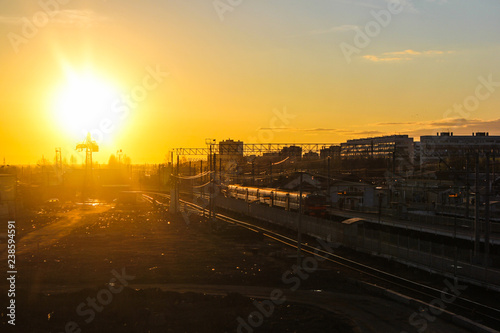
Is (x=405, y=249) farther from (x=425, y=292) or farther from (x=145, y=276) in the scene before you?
(x=145, y=276)

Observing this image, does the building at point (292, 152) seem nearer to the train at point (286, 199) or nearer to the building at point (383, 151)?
the building at point (383, 151)

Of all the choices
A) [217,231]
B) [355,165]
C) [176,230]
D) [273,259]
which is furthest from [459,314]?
[355,165]

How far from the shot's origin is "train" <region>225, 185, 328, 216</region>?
174 ft

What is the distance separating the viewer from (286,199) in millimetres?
57875

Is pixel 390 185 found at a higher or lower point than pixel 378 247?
higher

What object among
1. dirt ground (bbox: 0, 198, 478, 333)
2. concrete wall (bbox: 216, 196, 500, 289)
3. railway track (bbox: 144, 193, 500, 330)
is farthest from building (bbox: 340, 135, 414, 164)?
dirt ground (bbox: 0, 198, 478, 333)

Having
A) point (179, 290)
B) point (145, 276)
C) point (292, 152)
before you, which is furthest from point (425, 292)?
point (292, 152)

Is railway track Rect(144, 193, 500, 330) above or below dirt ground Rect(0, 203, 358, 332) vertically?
above

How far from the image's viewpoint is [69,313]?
18891 mm

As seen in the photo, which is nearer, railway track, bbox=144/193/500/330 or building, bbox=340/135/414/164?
railway track, bbox=144/193/500/330

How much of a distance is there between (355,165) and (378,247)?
7817 centimetres

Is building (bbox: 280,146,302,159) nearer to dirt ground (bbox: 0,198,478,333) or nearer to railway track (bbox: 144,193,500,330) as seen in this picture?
dirt ground (bbox: 0,198,478,333)

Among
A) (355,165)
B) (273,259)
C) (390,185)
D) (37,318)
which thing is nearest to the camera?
(37,318)

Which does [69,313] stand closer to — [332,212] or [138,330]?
[138,330]
